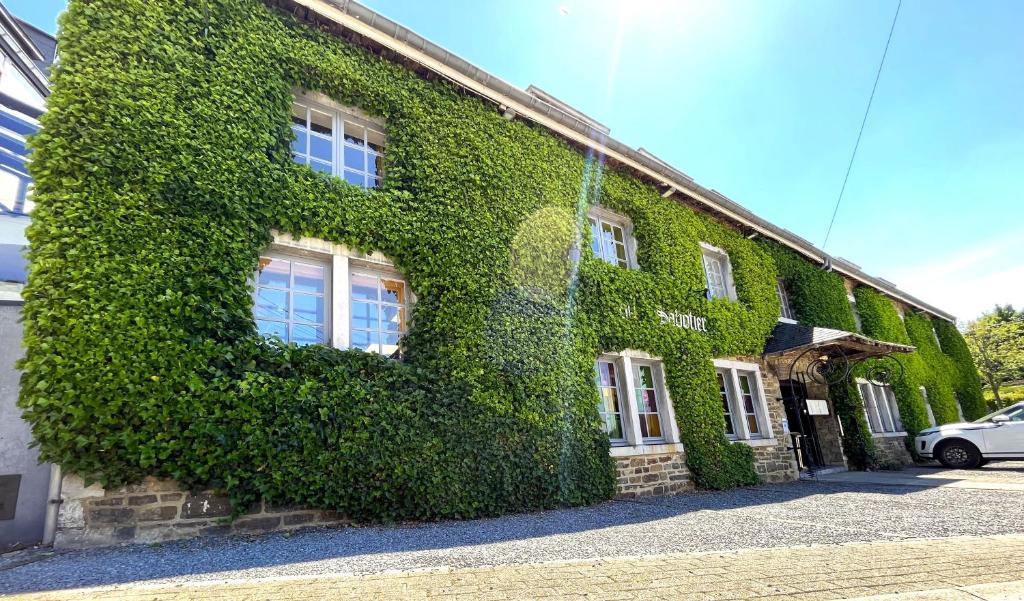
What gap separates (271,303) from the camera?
5.43m

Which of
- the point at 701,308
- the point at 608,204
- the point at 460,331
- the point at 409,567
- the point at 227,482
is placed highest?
the point at 608,204

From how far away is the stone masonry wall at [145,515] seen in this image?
13.1 feet

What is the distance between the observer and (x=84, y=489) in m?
4.06

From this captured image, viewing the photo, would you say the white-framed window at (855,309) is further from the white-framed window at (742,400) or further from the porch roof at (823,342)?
the white-framed window at (742,400)

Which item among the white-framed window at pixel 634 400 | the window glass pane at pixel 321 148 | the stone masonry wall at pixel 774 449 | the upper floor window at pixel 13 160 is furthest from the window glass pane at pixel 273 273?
the stone masonry wall at pixel 774 449

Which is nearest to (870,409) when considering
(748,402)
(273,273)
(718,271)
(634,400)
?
(748,402)

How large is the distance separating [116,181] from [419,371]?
3582 mm

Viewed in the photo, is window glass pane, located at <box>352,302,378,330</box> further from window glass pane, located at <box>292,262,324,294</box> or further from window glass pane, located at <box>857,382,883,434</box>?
window glass pane, located at <box>857,382,883,434</box>

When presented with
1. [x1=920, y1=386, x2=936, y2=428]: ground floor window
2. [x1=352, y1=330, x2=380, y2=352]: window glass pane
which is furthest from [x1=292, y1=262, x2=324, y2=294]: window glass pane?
[x1=920, y1=386, x2=936, y2=428]: ground floor window

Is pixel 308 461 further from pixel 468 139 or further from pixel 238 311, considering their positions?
pixel 468 139

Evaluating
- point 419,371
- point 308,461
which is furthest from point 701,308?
point 308,461

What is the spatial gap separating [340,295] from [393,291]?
0.79 m

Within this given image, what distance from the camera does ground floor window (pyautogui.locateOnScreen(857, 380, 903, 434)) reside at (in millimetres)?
13453

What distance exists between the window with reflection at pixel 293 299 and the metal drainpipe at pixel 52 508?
203 cm
